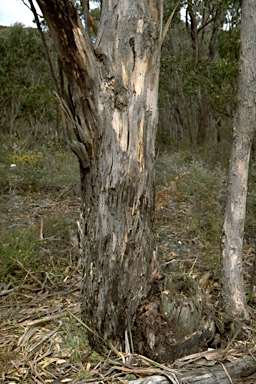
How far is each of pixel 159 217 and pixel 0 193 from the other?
2498 mm

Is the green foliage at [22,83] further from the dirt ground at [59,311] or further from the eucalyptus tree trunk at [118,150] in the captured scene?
the eucalyptus tree trunk at [118,150]

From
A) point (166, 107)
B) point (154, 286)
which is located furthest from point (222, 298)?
point (166, 107)

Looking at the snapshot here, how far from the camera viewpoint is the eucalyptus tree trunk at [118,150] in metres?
2.75

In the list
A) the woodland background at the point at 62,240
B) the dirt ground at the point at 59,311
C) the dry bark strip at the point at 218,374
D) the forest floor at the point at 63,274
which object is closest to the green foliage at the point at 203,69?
the woodland background at the point at 62,240

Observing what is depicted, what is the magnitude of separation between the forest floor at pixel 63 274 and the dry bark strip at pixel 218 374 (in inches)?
1.6

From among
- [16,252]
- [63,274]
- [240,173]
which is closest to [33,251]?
[16,252]

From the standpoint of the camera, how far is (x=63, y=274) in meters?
4.07

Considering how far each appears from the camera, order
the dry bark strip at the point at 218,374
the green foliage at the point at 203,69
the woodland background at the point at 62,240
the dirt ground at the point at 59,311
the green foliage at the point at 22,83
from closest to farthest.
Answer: the dry bark strip at the point at 218,374 → the dirt ground at the point at 59,311 → the woodland background at the point at 62,240 → the green foliage at the point at 203,69 → the green foliage at the point at 22,83

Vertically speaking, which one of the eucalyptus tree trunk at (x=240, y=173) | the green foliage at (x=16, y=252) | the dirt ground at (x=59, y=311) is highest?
the eucalyptus tree trunk at (x=240, y=173)

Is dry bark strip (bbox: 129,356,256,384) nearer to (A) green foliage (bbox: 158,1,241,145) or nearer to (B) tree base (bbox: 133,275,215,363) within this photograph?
(B) tree base (bbox: 133,275,215,363)

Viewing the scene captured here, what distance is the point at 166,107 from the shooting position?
82.1 feet

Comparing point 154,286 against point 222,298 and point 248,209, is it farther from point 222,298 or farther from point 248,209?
point 248,209

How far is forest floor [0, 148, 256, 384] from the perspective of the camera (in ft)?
9.07

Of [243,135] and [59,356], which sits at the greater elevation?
[243,135]
